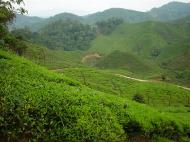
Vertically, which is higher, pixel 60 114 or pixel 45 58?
pixel 60 114

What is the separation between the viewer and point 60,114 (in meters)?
15.6

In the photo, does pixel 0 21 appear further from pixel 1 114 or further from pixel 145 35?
pixel 145 35

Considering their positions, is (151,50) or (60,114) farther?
(151,50)

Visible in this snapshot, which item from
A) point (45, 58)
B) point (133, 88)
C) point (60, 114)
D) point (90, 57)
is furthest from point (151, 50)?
point (60, 114)

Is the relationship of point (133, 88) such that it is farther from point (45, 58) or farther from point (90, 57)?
point (90, 57)

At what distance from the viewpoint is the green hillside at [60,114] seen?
48.7ft

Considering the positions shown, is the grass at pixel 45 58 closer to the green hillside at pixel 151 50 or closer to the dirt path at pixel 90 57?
the dirt path at pixel 90 57

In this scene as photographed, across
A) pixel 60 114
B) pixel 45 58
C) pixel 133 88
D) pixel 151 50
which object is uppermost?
pixel 60 114

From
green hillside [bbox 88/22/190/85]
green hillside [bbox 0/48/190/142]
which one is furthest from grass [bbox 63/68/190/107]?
green hillside [bbox 0/48/190/142]

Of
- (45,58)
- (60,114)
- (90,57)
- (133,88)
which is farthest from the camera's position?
(90,57)

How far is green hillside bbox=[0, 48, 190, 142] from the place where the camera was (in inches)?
585

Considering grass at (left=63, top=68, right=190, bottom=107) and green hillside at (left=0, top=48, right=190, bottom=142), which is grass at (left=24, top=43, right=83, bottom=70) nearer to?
grass at (left=63, top=68, right=190, bottom=107)

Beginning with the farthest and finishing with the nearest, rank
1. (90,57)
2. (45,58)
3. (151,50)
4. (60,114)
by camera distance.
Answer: (151,50)
(90,57)
(45,58)
(60,114)

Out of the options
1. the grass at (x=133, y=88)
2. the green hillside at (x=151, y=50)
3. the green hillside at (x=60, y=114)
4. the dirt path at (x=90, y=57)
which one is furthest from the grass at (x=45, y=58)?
the green hillside at (x=60, y=114)
